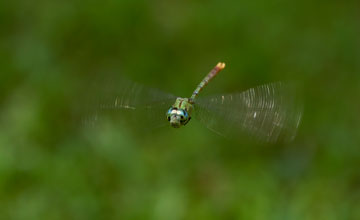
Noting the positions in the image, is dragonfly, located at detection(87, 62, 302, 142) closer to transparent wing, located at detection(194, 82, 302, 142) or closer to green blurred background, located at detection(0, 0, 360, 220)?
transparent wing, located at detection(194, 82, 302, 142)

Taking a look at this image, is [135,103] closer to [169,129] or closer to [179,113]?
[179,113]

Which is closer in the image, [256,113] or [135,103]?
[256,113]

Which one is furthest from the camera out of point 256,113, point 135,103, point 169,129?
point 169,129

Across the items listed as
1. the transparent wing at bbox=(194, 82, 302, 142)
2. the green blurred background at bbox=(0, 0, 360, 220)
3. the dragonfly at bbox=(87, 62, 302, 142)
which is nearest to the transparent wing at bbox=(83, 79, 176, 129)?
the dragonfly at bbox=(87, 62, 302, 142)

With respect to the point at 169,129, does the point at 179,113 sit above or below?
below

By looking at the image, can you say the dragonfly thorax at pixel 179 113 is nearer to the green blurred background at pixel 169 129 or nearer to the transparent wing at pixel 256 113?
the transparent wing at pixel 256 113

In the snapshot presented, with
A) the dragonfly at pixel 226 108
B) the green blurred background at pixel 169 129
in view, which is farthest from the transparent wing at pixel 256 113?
the green blurred background at pixel 169 129

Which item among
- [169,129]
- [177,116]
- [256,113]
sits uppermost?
[169,129]

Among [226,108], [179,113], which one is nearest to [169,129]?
[179,113]
